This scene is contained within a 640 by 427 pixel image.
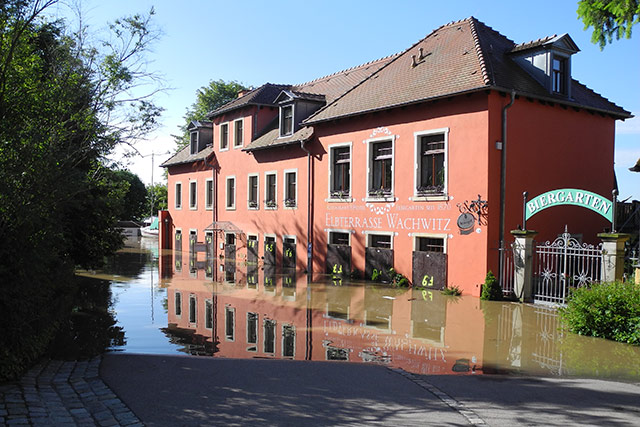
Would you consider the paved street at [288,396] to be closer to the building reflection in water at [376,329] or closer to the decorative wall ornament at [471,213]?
the building reflection in water at [376,329]

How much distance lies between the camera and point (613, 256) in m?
12.8

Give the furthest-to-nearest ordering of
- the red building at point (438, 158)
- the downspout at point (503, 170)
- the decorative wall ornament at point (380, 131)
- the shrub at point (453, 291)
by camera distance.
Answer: the decorative wall ornament at point (380, 131) < the shrub at point (453, 291) < the red building at point (438, 158) < the downspout at point (503, 170)

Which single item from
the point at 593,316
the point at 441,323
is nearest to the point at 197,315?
the point at 441,323

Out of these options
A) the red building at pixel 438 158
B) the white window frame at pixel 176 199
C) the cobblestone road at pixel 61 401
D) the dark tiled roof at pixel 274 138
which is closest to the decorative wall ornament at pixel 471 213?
the red building at pixel 438 158

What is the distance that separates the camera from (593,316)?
421 inches

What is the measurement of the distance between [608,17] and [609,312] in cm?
534

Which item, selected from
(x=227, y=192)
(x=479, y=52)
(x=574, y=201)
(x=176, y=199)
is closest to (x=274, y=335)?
(x=574, y=201)

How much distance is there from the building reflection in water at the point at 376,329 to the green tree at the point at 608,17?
5.54 metres

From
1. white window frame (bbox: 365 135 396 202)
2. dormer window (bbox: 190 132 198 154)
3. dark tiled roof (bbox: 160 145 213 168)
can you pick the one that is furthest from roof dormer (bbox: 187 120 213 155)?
white window frame (bbox: 365 135 396 202)

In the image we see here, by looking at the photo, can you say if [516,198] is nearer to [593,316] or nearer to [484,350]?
[593,316]

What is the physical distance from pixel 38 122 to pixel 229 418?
4.82m

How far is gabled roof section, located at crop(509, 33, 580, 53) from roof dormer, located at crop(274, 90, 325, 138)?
31.9ft

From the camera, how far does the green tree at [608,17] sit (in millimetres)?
9086

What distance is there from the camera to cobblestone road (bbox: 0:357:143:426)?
530cm
